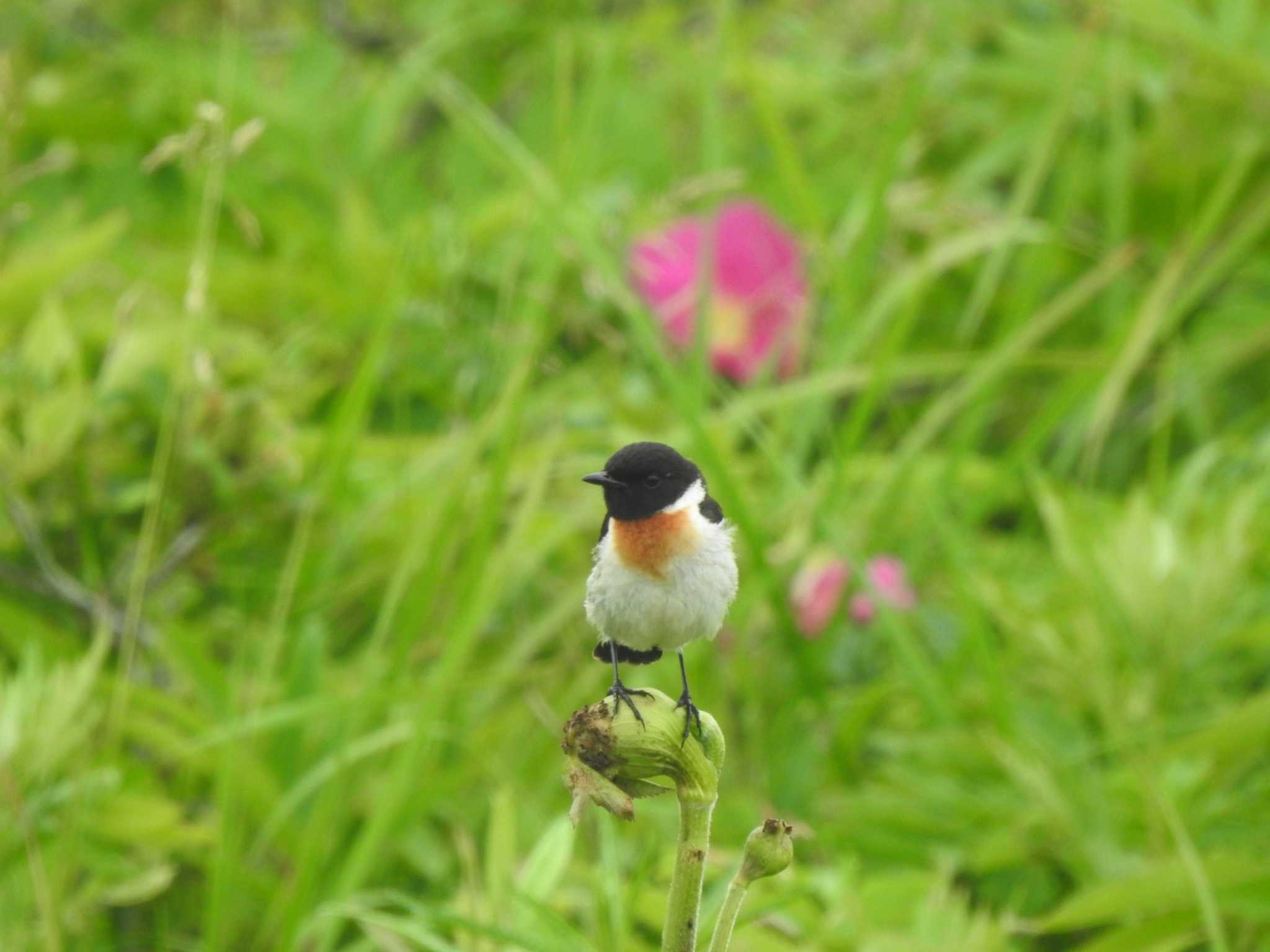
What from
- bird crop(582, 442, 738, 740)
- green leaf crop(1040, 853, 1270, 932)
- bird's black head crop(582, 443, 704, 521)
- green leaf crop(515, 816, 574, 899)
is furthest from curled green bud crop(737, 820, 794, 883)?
green leaf crop(1040, 853, 1270, 932)

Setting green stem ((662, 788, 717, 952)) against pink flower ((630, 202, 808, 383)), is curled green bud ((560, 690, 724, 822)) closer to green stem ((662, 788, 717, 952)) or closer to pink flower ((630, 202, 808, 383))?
green stem ((662, 788, 717, 952))

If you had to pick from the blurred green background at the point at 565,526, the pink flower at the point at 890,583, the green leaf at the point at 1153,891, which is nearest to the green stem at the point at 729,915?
the blurred green background at the point at 565,526

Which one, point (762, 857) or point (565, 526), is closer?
point (762, 857)

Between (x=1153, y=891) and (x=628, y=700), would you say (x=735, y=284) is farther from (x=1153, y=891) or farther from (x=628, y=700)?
(x=628, y=700)

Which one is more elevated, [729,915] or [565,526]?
[565,526]

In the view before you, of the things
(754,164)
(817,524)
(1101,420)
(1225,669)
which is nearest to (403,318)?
(817,524)

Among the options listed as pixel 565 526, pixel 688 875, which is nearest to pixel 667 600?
pixel 688 875

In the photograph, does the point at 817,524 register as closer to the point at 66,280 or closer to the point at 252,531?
the point at 252,531
